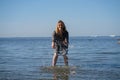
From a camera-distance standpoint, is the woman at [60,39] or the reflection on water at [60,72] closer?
the reflection on water at [60,72]

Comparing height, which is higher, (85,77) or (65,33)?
(65,33)

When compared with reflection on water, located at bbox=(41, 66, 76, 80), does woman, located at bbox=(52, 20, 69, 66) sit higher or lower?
higher

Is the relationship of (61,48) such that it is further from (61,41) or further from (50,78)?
(50,78)

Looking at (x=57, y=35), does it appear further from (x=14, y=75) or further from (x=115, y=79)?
(x=115, y=79)

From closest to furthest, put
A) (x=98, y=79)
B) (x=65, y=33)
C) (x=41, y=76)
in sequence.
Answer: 1. (x=98, y=79)
2. (x=41, y=76)
3. (x=65, y=33)

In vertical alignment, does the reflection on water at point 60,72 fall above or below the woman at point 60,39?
below

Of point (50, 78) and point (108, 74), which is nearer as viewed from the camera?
point (50, 78)

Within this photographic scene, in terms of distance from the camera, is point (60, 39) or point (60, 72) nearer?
point (60, 72)

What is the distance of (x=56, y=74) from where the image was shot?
474 inches

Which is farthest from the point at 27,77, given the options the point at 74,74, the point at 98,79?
the point at 98,79

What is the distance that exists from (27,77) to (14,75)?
752mm

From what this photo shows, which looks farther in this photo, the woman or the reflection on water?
the woman

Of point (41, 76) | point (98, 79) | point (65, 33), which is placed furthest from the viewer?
point (65, 33)

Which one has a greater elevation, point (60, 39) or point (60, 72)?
point (60, 39)
